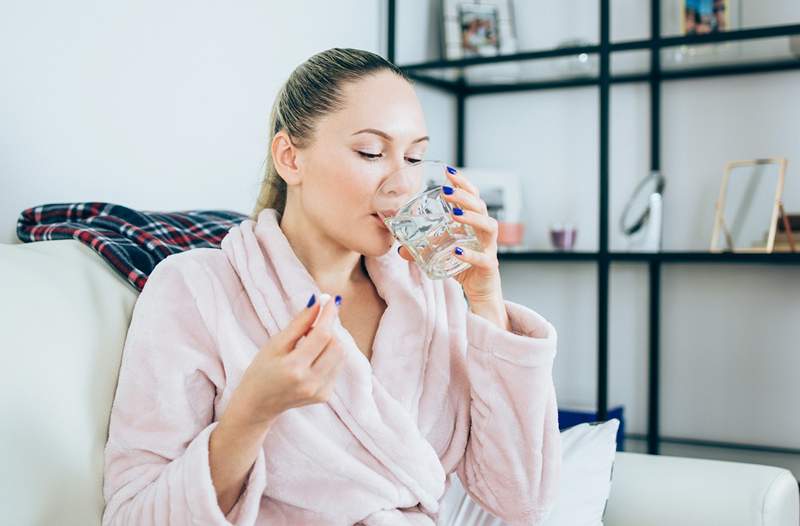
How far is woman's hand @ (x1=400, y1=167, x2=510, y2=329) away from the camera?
105 centimetres

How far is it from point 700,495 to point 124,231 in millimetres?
948

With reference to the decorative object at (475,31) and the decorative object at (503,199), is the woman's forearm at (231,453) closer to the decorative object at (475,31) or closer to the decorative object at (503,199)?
the decorative object at (503,199)

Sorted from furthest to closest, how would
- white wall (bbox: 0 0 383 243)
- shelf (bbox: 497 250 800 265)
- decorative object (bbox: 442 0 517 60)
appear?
decorative object (bbox: 442 0 517 60)
shelf (bbox: 497 250 800 265)
white wall (bbox: 0 0 383 243)

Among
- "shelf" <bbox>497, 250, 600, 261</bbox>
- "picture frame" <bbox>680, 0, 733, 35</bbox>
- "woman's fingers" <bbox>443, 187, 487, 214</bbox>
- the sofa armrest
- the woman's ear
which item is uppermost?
"picture frame" <bbox>680, 0, 733, 35</bbox>

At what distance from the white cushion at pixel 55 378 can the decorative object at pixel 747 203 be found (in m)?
1.75

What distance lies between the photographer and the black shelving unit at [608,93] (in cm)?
219

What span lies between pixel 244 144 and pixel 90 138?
48cm

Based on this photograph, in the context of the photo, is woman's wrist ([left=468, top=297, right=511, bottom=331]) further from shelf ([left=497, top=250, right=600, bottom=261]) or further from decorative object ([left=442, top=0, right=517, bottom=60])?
decorative object ([left=442, top=0, right=517, bottom=60])

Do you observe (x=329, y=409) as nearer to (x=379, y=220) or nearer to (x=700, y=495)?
(x=379, y=220)

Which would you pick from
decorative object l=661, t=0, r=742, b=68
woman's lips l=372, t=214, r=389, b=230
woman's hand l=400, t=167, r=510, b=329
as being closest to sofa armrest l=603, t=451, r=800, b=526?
woman's hand l=400, t=167, r=510, b=329

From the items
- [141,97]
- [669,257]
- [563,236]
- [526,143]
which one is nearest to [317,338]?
[141,97]

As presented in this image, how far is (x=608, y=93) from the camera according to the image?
2.26m

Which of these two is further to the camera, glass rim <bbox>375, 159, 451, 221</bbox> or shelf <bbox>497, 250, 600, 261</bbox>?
shelf <bbox>497, 250, 600, 261</bbox>

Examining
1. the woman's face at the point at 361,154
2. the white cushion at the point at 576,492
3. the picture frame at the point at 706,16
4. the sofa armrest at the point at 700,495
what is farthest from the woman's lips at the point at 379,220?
the picture frame at the point at 706,16
